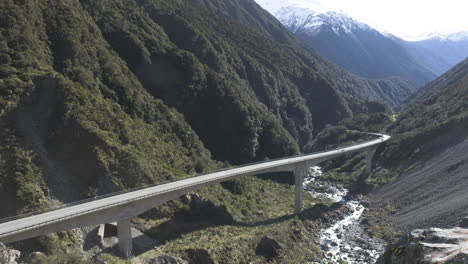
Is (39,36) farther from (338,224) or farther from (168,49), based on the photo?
(338,224)

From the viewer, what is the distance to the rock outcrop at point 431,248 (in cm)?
1715

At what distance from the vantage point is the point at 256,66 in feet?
418

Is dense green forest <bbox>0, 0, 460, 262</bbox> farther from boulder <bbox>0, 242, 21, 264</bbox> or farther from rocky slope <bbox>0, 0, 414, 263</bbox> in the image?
boulder <bbox>0, 242, 21, 264</bbox>

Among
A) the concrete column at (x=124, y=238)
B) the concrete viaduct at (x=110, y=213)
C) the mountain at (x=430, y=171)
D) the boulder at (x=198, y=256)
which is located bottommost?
the boulder at (x=198, y=256)

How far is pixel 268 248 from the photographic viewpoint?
40.3 m

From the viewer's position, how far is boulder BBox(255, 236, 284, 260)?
3972 centimetres

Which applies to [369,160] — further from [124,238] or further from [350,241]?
[124,238]

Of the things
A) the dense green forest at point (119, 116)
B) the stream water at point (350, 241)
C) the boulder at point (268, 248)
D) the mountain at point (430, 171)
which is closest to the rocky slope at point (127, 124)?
the dense green forest at point (119, 116)

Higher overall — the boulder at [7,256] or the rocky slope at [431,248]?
the rocky slope at [431,248]

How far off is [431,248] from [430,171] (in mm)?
52434

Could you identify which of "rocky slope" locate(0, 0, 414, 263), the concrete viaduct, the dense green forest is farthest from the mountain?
the concrete viaduct

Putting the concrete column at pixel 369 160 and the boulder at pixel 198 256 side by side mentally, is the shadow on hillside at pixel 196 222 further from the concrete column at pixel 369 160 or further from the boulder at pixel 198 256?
the concrete column at pixel 369 160

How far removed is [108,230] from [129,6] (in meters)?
65.8

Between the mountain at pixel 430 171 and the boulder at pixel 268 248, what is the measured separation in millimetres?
20351
